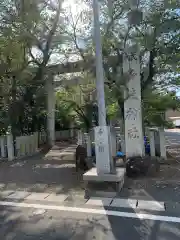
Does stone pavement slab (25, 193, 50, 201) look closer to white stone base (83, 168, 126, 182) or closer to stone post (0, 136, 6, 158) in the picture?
white stone base (83, 168, 126, 182)

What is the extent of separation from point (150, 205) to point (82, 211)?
1196mm

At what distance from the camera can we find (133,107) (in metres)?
7.06

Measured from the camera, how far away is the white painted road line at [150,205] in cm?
414

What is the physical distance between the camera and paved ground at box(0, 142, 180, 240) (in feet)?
11.1

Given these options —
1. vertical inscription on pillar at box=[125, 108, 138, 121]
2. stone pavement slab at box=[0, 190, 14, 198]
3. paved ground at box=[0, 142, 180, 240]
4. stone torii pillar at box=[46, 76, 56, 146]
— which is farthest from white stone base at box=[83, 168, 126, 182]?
stone torii pillar at box=[46, 76, 56, 146]

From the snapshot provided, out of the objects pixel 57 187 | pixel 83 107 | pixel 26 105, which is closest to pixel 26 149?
pixel 26 105

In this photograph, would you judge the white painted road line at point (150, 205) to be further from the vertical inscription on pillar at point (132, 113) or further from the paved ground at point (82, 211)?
the vertical inscription on pillar at point (132, 113)

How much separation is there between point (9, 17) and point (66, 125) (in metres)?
9.29

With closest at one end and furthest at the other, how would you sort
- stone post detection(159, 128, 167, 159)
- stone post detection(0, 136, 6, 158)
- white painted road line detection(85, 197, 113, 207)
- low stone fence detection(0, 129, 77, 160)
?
white painted road line detection(85, 197, 113, 207) → stone post detection(159, 128, 167, 159) → low stone fence detection(0, 129, 77, 160) → stone post detection(0, 136, 6, 158)

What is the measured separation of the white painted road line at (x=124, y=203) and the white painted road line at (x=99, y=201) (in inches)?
4.0

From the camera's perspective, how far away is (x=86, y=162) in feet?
23.8

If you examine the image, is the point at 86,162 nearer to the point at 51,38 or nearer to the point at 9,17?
the point at 51,38

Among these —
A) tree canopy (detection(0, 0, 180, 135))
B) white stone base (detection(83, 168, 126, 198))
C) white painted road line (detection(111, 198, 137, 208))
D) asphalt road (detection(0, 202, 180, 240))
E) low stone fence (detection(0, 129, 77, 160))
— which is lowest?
asphalt road (detection(0, 202, 180, 240))

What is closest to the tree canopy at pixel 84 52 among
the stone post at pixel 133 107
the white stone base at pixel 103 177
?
the stone post at pixel 133 107
